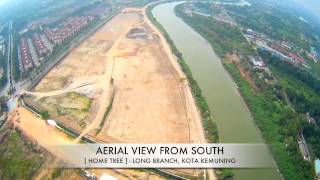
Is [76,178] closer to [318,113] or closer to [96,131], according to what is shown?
[96,131]

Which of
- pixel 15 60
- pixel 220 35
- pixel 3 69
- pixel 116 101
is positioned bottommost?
pixel 220 35

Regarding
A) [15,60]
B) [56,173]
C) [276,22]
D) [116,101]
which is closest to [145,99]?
[116,101]

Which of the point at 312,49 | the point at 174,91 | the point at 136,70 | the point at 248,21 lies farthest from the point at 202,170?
the point at 248,21

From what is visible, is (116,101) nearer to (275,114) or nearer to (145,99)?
(145,99)

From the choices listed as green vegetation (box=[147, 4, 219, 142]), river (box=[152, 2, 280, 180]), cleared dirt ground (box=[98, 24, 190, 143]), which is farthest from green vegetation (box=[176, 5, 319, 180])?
cleared dirt ground (box=[98, 24, 190, 143])

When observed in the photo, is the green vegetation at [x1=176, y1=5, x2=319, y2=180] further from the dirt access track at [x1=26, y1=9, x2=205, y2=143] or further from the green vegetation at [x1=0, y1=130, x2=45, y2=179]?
the green vegetation at [x1=0, y1=130, x2=45, y2=179]

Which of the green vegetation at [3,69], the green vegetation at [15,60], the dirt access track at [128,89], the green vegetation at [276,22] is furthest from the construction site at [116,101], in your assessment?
the green vegetation at [276,22]

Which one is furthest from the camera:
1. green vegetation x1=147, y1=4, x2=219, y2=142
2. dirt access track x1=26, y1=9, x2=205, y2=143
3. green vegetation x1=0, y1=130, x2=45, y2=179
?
dirt access track x1=26, y1=9, x2=205, y2=143
